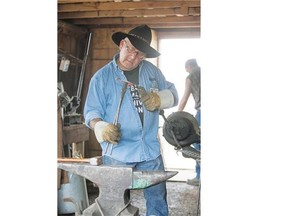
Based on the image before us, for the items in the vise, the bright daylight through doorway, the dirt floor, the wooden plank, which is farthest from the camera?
the dirt floor

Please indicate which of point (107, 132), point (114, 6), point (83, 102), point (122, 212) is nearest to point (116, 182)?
point (122, 212)

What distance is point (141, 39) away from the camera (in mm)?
1365

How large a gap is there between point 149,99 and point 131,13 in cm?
45

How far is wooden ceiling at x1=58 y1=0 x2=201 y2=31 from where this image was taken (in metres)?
1.55

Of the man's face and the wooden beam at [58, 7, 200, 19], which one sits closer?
the man's face

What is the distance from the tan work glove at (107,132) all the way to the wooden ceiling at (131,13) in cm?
40

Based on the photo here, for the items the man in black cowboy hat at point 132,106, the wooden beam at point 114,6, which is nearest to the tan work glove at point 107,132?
the man in black cowboy hat at point 132,106

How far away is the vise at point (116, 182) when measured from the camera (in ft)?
3.47

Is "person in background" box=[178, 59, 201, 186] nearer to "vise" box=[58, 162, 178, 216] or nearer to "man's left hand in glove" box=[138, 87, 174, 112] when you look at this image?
"man's left hand in glove" box=[138, 87, 174, 112]

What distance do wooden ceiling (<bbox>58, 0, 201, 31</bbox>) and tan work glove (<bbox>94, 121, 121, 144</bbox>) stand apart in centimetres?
40

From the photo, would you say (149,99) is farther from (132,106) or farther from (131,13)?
(131,13)

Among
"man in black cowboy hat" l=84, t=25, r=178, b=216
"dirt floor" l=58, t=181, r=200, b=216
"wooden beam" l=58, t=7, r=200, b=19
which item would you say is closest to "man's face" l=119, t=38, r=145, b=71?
"man in black cowboy hat" l=84, t=25, r=178, b=216
